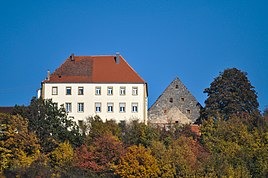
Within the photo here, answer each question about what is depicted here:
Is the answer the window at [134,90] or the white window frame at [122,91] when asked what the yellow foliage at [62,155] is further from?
the window at [134,90]

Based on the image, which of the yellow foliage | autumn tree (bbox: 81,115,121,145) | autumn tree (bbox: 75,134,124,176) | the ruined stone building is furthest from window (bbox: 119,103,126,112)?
the yellow foliage

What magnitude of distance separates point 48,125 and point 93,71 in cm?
1765

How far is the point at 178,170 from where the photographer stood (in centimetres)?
5984

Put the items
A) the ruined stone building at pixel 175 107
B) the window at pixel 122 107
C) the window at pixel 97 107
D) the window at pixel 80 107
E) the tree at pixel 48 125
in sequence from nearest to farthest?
1. the tree at pixel 48 125
2. the window at pixel 80 107
3. the window at pixel 97 107
4. the window at pixel 122 107
5. the ruined stone building at pixel 175 107

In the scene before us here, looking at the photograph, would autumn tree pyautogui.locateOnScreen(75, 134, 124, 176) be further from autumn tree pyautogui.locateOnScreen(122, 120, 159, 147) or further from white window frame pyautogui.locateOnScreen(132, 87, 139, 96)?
white window frame pyautogui.locateOnScreen(132, 87, 139, 96)

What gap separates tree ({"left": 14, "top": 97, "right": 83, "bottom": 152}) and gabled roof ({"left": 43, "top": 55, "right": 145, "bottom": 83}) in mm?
13060

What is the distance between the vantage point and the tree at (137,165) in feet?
194

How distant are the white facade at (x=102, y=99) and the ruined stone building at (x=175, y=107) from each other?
3.99 meters

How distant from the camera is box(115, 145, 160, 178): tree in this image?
59.0 metres

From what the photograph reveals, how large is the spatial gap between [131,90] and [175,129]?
10.5 meters

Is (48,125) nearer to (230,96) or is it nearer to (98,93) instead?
(98,93)

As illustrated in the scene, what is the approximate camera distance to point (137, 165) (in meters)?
59.4

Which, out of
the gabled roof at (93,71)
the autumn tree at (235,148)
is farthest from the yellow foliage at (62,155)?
the gabled roof at (93,71)

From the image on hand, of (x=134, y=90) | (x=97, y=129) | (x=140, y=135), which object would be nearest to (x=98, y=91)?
(x=134, y=90)
